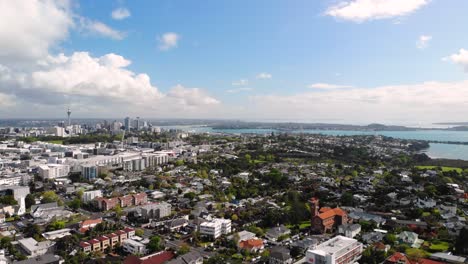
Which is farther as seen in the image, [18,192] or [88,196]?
[88,196]

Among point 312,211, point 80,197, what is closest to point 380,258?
point 312,211

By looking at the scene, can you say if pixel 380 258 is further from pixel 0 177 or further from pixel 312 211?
pixel 0 177

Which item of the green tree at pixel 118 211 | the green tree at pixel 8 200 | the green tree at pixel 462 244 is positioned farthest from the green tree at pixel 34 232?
the green tree at pixel 462 244

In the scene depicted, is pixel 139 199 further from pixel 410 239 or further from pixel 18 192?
pixel 410 239

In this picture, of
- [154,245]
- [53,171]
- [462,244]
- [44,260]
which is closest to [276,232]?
[154,245]

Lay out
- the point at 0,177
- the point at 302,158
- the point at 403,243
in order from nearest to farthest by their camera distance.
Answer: the point at 403,243 → the point at 0,177 → the point at 302,158
